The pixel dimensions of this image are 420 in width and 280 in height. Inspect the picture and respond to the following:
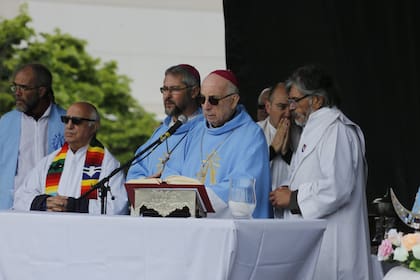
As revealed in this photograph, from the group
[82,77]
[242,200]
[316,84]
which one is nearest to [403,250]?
[242,200]

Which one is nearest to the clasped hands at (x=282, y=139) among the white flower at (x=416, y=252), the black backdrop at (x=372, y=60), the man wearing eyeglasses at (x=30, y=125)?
the black backdrop at (x=372, y=60)

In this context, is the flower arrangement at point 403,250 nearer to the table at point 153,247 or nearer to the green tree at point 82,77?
the table at point 153,247

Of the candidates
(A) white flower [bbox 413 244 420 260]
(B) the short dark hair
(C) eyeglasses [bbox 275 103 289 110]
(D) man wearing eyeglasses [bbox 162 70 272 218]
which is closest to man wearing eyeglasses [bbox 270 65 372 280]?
(B) the short dark hair

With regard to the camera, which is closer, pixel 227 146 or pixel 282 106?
pixel 227 146

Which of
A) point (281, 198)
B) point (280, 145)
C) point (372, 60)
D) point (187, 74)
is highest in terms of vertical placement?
point (372, 60)

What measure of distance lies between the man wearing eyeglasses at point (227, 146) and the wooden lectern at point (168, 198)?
87 cm

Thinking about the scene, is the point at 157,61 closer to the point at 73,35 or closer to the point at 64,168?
the point at 73,35

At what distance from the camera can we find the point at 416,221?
4363 millimetres

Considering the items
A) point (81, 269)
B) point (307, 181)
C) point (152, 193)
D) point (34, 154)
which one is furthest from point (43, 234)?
point (34, 154)

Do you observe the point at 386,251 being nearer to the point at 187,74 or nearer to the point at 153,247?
the point at 153,247

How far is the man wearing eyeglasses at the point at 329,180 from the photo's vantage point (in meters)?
5.09

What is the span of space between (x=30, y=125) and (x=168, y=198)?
119 inches

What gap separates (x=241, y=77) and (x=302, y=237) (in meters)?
3.68

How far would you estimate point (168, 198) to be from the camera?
14.5 feet
